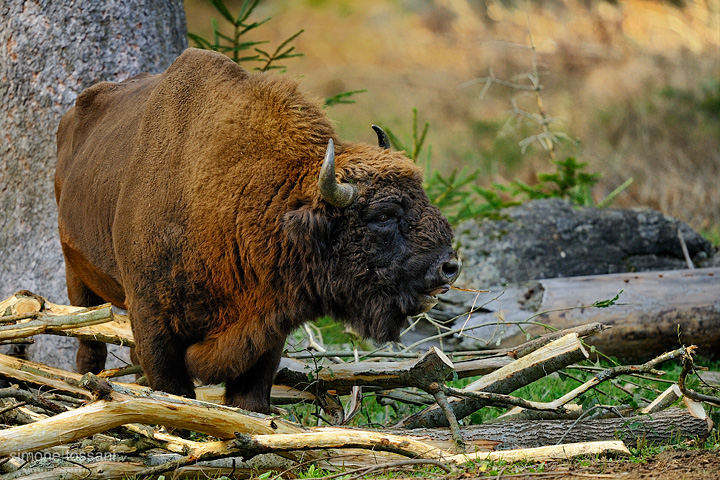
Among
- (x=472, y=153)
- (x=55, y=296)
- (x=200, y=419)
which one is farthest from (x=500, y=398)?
(x=472, y=153)

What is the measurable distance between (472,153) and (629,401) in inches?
497

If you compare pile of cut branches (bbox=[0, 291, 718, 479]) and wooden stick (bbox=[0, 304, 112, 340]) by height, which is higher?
wooden stick (bbox=[0, 304, 112, 340])

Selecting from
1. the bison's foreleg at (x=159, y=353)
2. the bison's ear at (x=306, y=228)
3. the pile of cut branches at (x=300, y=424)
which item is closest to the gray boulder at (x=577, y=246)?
the pile of cut branches at (x=300, y=424)

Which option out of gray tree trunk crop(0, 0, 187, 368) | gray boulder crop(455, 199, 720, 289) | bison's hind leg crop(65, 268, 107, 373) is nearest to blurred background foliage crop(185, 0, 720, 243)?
gray boulder crop(455, 199, 720, 289)

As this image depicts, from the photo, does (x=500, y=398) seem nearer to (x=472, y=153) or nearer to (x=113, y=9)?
(x=113, y=9)

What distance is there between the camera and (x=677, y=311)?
21.0ft

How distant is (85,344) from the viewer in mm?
5801

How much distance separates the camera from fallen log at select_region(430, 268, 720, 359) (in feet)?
21.0

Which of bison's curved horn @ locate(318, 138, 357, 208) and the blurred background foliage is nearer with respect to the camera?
bison's curved horn @ locate(318, 138, 357, 208)

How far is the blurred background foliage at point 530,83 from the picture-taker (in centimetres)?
1245

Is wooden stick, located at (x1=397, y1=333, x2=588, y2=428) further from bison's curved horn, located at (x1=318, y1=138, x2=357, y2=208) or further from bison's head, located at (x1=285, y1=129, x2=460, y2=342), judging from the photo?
bison's curved horn, located at (x1=318, y1=138, x2=357, y2=208)

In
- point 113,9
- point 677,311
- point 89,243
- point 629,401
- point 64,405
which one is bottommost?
point 677,311

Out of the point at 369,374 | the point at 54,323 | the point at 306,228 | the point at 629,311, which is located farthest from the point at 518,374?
the point at 54,323

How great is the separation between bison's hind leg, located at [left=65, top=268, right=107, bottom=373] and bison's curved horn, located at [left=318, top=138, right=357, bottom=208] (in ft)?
8.76
